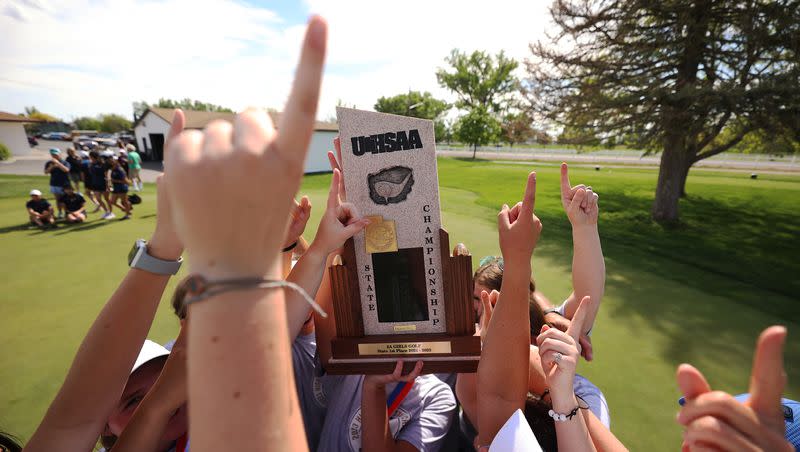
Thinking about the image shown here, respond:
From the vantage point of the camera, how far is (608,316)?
369 centimetres

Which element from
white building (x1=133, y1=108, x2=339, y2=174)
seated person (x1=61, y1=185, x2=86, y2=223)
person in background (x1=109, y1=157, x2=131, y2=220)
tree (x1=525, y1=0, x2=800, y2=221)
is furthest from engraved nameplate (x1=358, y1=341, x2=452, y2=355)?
white building (x1=133, y1=108, x2=339, y2=174)

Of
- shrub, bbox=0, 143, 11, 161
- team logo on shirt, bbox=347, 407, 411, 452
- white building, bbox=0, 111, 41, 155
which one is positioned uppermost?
white building, bbox=0, 111, 41, 155

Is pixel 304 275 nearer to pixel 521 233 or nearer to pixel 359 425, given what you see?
pixel 359 425

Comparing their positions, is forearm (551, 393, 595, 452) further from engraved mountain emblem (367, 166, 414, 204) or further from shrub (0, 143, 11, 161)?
shrub (0, 143, 11, 161)

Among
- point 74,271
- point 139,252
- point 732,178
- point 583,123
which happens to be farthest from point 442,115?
point 139,252

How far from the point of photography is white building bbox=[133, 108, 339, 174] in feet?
68.5

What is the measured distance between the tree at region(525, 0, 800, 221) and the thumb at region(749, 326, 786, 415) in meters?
7.27

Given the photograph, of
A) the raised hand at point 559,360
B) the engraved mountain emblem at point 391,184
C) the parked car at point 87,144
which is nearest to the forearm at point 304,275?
the engraved mountain emblem at point 391,184

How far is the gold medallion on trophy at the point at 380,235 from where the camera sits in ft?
5.29

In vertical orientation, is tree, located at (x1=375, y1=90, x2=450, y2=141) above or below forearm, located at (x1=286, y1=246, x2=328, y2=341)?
above

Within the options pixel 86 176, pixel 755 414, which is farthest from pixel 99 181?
pixel 755 414

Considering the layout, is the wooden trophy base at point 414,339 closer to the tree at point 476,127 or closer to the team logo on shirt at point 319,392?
the team logo on shirt at point 319,392

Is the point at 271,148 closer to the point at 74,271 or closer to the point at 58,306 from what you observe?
the point at 58,306

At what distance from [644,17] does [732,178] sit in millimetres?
13672
